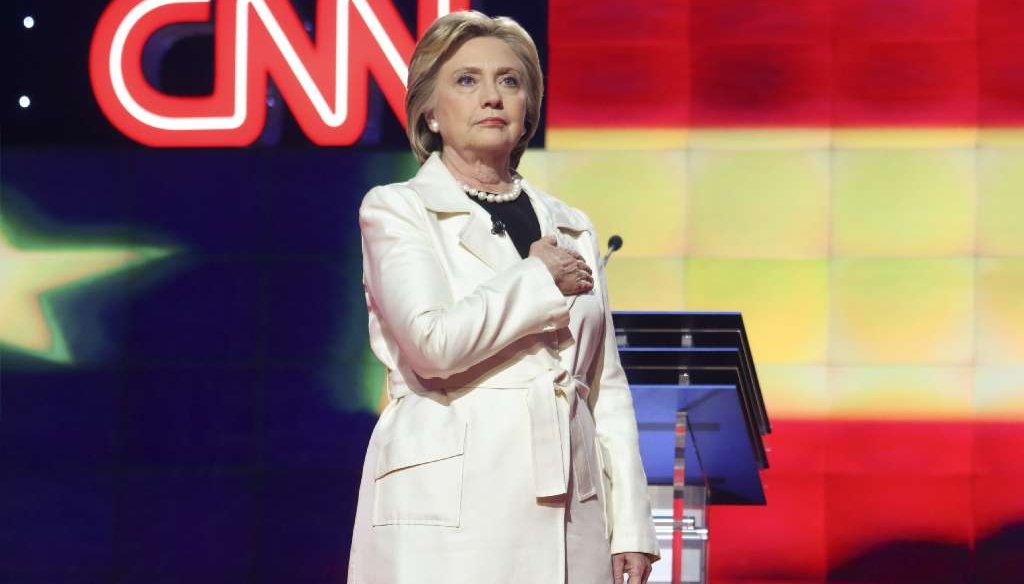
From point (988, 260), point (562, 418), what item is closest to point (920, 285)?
point (988, 260)

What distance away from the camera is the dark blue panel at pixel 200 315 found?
544 centimetres

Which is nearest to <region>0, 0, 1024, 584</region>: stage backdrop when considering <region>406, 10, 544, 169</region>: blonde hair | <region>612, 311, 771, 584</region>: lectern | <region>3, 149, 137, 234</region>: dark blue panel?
<region>3, 149, 137, 234</region>: dark blue panel

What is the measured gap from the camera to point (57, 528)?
547 cm

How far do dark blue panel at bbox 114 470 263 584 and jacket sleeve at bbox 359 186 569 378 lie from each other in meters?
3.56

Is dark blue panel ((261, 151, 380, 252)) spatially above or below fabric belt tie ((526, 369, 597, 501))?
above

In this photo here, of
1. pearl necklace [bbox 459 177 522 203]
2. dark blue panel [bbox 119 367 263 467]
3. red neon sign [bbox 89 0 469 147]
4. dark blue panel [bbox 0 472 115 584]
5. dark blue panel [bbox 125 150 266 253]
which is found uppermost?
red neon sign [bbox 89 0 469 147]

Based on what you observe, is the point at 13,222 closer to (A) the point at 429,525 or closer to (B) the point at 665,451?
(B) the point at 665,451

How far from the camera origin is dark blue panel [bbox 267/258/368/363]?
539cm

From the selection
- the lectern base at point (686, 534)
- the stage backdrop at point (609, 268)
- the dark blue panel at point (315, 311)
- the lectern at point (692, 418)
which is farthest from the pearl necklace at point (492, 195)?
the dark blue panel at point (315, 311)

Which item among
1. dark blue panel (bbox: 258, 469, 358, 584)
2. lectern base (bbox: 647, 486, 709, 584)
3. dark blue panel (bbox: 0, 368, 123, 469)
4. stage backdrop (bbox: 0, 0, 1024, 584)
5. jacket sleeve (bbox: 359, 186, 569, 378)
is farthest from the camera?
dark blue panel (bbox: 0, 368, 123, 469)

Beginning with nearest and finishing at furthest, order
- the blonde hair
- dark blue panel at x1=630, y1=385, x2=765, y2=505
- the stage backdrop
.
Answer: the blonde hair, dark blue panel at x1=630, y1=385, x2=765, y2=505, the stage backdrop

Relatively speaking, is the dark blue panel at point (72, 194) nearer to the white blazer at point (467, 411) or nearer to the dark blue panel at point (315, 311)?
the dark blue panel at point (315, 311)

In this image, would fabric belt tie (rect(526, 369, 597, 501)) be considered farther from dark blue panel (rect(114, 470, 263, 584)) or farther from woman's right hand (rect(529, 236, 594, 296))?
dark blue panel (rect(114, 470, 263, 584))

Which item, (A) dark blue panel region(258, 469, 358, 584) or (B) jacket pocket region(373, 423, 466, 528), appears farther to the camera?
(A) dark blue panel region(258, 469, 358, 584)
